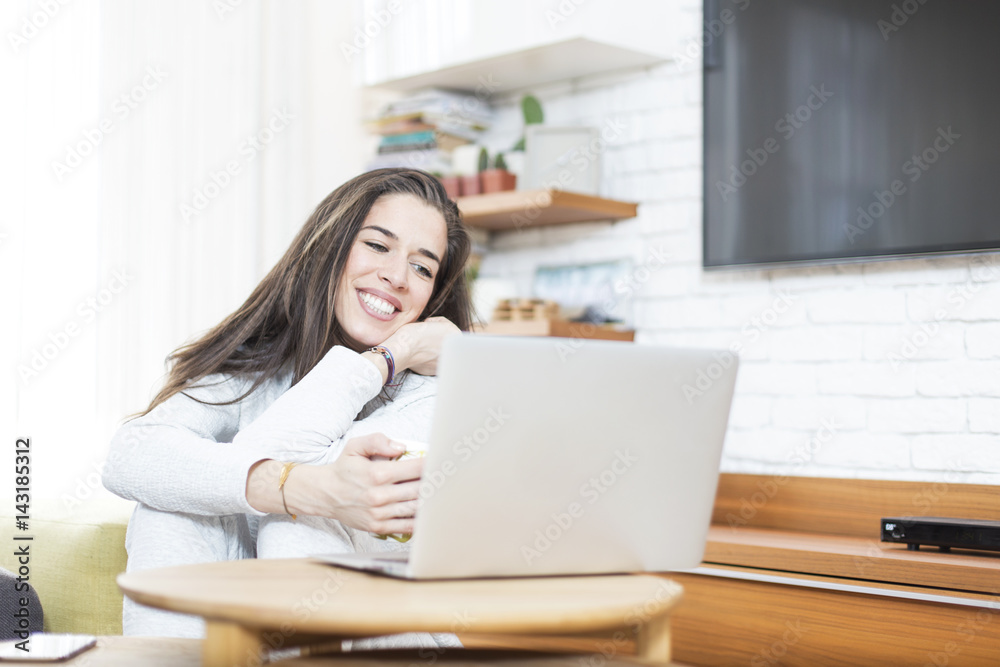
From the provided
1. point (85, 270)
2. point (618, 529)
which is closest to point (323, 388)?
point (618, 529)

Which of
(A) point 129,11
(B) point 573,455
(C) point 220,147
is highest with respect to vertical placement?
(A) point 129,11

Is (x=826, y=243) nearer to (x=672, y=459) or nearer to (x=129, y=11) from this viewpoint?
(x=672, y=459)

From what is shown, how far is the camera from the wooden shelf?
101 inches

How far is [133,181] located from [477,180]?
910mm

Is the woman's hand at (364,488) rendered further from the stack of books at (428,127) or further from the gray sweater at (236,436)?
the stack of books at (428,127)

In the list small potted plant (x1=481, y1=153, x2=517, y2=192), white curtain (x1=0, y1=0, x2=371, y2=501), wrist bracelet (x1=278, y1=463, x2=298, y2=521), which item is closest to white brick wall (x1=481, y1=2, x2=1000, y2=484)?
small potted plant (x1=481, y1=153, x2=517, y2=192)

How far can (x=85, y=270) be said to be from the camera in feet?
7.93

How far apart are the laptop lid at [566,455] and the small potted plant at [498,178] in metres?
1.78

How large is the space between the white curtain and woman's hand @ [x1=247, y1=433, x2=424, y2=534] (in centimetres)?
134

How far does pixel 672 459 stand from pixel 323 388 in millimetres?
585

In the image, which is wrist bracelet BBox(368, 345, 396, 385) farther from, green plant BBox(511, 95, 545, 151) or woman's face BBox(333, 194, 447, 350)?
green plant BBox(511, 95, 545, 151)

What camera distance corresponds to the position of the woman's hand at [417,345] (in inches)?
61.2

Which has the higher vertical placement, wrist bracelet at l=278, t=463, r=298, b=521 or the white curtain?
the white curtain

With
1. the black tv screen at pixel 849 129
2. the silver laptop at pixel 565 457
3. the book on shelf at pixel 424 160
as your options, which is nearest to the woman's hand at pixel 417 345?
the silver laptop at pixel 565 457
